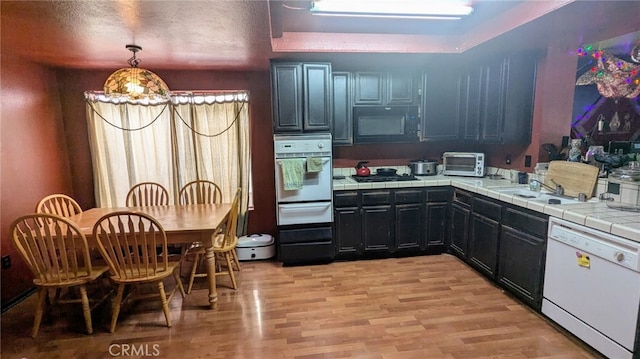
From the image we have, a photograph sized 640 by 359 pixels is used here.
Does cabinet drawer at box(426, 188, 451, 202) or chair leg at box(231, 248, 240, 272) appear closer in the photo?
chair leg at box(231, 248, 240, 272)

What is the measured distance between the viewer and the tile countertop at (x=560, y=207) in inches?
72.6

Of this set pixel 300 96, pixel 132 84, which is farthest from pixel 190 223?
pixel 300 96

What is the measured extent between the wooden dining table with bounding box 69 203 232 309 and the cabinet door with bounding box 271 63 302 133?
3.41ft

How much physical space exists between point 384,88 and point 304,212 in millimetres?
1657

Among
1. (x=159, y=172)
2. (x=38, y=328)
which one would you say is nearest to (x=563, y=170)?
(x=159, y=172)

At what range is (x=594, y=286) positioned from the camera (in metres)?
1.96

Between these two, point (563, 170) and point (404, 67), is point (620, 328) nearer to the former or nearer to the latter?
point (563, 170)

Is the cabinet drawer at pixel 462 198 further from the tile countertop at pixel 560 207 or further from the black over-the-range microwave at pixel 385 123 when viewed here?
the black over-the-range microwave at pixel 385 123

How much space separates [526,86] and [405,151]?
4.79 feet

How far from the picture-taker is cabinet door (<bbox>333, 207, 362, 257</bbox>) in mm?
3445

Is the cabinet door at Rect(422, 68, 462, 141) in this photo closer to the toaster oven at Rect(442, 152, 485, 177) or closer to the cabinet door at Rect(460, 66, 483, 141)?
the cabinet door at Rect(460, 66, 483, 141)

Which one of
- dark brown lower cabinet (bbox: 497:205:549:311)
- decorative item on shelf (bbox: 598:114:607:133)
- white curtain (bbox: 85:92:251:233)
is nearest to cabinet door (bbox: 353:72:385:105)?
white curtain (bbox: 85:92:251:233)

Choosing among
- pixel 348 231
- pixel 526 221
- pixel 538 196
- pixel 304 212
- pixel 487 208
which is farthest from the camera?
pixel 348 231

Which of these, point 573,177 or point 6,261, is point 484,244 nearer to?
point 573,177
